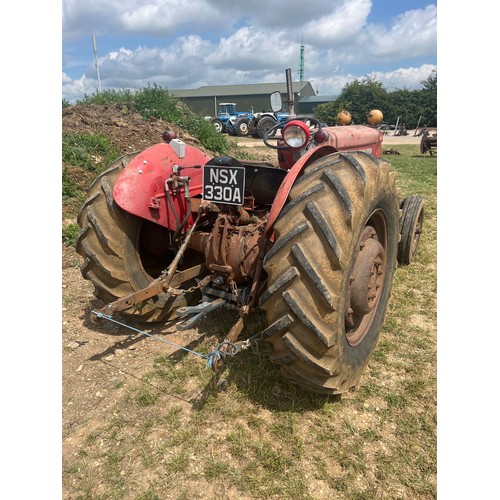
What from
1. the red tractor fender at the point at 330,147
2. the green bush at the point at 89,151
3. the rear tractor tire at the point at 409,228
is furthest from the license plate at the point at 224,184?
the green bush at the point at 89,151

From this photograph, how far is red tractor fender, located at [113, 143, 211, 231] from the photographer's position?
9.75 feet

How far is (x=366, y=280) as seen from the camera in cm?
261

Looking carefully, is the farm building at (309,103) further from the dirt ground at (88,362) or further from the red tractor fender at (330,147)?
the dirt ground at (88,362)

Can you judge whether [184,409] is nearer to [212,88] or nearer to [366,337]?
[366,337]

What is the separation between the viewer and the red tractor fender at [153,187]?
117 inches

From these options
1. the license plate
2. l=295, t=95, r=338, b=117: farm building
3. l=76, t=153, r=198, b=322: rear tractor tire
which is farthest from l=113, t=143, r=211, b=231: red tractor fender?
l=295, t=95, r=338, b=117: farm building

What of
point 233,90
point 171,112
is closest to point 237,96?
point 233,90

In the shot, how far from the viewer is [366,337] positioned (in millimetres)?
2848

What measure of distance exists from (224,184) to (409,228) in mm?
2724

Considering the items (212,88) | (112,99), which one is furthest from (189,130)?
(212,88)

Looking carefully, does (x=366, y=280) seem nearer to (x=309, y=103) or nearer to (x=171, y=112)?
(x=171, y=112)

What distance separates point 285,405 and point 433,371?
119 centimetres

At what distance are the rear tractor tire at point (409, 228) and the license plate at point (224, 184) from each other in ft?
8.55

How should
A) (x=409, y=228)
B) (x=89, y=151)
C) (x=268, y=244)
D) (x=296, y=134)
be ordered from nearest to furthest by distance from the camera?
(x=268, y=244)
(x=296, y=134)
(x=409, y=228)
(x=89, y=151)
